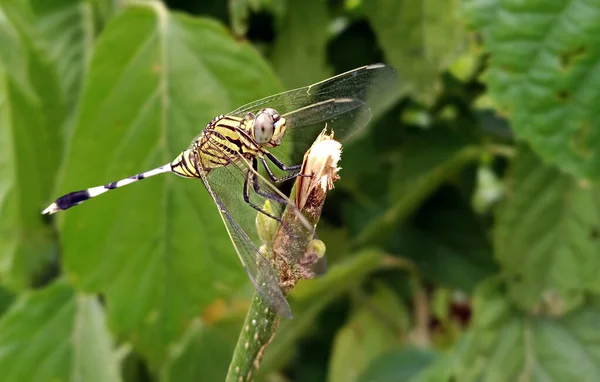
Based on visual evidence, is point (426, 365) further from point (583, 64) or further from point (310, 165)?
point (310, 165)

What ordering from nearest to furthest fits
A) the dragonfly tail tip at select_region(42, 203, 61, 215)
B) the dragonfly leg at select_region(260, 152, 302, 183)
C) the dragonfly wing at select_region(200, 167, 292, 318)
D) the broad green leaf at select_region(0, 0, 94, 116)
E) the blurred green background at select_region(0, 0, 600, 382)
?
the dragonfly wing at select_region(200, 167, 292, 318), the dragonfly leg at select_region(260, 152, 302, 183), the dragonfly tail tip at select_region(42, 203, 61, 215), the blurred green background at select_region(0, 0, 600, 382), the broad green leaf at select_region(0, 0, 94, 116)

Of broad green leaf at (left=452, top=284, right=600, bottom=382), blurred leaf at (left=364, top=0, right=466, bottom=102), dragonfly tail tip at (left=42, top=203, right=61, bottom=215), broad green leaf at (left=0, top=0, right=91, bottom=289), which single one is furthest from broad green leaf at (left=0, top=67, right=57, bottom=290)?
broad green leaf at (left=452, top=284, right=600, bottom=382)

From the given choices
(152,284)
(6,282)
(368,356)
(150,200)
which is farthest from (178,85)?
(368,356)

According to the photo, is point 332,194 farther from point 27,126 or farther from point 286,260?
point 286,260

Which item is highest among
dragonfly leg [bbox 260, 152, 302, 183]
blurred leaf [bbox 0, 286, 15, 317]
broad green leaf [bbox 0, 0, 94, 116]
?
broad green leaf [bbox 0, 0, 94, 116]

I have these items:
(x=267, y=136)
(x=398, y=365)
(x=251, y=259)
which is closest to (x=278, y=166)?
(x=267, y=136)

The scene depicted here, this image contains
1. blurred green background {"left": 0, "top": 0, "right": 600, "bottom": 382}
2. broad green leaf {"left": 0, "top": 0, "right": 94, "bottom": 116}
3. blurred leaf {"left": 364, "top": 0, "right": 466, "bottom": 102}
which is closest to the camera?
blurred green background {"left": 0, "top": 0, "right": 600, "bottom": 382}

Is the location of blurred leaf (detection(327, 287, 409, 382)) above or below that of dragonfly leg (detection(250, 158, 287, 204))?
below

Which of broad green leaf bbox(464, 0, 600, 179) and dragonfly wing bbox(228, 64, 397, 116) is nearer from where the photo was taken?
dragonfly wing bbox(228, 64, 397, 116)

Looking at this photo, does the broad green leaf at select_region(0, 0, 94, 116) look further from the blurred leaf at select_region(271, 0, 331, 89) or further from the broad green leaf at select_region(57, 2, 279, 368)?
the blurred leaf at select_region(271, 0, 331, 89)
